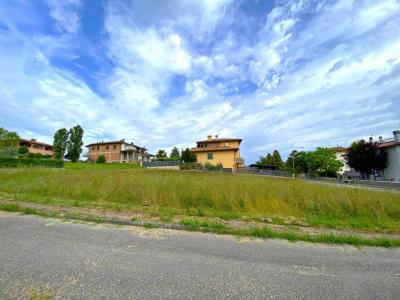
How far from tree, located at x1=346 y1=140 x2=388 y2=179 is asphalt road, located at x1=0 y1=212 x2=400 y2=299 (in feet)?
133

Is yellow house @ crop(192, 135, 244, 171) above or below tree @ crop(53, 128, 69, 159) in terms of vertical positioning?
below

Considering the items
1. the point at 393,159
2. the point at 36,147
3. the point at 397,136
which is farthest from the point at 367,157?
the point at 36,147

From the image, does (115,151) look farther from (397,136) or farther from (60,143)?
(397,136)

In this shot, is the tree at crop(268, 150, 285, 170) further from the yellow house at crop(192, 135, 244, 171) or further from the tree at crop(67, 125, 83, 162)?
the tree at crop(67, 125, 83, 162)

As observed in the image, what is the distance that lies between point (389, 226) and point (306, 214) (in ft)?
6.99

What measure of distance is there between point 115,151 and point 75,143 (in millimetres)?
11027

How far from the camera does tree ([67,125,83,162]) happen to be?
56156 mm

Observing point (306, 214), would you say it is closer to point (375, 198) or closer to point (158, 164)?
point (375, 198)

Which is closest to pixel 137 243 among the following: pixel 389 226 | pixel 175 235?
pixel 175 235

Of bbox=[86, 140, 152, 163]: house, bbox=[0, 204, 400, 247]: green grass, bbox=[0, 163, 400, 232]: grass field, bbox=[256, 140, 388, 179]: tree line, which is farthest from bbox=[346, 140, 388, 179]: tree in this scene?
bbox=[86, 140, 152, 163]: house

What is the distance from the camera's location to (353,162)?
37.2 metres

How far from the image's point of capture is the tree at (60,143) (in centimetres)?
5554

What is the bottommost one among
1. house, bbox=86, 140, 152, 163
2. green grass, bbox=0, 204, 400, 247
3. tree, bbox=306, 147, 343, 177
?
green grass, bbox=0, 204, 400, 247

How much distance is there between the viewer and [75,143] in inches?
2265
